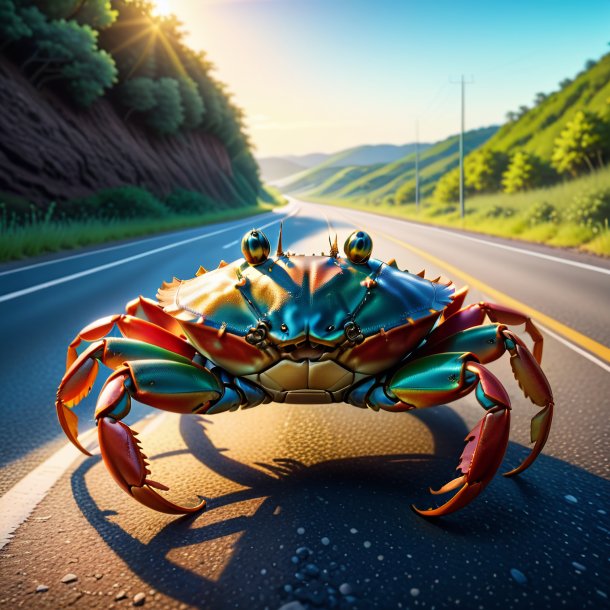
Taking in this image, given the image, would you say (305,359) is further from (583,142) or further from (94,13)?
(583,142)

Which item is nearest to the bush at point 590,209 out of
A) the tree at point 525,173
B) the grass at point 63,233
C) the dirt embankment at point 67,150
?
the grass at point 63,233

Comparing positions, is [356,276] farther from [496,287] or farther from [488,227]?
[488,227]

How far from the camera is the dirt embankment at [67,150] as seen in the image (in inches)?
772

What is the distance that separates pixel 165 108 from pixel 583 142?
2810 cm

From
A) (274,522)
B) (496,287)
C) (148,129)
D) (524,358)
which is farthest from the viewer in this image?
(148,129)

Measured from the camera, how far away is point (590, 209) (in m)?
17.9

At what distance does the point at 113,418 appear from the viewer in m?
2.17

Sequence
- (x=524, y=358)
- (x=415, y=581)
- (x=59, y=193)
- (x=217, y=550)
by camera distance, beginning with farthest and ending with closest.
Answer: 1. (x=59, y=193)
2. (x=524, y=358)
3. (x=217, y=550)
4. (x=415, y=581)

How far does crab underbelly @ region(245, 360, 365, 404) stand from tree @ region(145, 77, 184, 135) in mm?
33669

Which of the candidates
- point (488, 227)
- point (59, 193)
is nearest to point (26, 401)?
point (59, 193)

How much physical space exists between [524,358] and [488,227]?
23164 millimetres

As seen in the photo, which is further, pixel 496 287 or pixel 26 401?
pixel 496 287

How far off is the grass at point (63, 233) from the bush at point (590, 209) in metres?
15.1

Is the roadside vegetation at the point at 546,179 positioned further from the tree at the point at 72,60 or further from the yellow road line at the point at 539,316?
the tree at the point at 72,60
